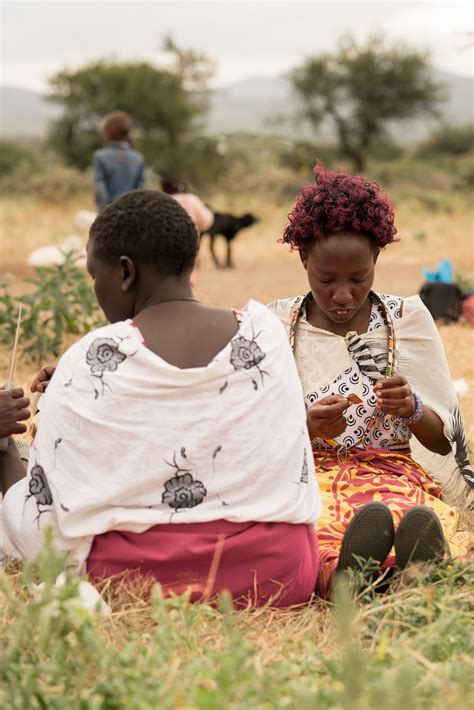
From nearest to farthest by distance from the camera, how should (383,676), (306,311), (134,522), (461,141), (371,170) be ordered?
1. (383,676)
2. (134,522)
3. (306,311)
4. (371,170)
5. (461,141)

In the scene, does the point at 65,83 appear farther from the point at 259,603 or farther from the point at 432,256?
the point at 259,603

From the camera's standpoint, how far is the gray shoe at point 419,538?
8.61 feet

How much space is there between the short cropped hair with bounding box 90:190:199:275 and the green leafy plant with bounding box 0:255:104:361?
3.09 metres

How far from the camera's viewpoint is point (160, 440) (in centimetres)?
247

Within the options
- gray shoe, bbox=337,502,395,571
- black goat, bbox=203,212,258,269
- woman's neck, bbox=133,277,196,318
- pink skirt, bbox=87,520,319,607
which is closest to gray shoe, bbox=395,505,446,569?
gray shoe, bbox=337,502,395,571

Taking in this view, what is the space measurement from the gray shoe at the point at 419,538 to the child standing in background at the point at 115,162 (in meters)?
6.39

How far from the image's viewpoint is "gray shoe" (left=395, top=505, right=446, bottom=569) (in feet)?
8.61

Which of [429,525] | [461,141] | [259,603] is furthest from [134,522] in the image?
[461,141]

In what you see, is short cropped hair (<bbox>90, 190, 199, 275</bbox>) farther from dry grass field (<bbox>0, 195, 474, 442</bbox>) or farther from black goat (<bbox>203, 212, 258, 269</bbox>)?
black goat (<bbox>203, 212, 258, 269</bbox>)

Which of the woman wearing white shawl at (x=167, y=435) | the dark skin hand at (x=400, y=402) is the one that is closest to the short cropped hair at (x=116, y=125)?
the dark skin hand at (x=400, y=402)

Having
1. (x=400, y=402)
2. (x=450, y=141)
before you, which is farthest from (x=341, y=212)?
(x=450, y=141)

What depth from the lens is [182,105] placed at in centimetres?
2800

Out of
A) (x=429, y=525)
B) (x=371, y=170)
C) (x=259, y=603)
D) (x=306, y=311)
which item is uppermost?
(x=371, y=170)

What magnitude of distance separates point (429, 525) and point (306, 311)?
40.2 inches
